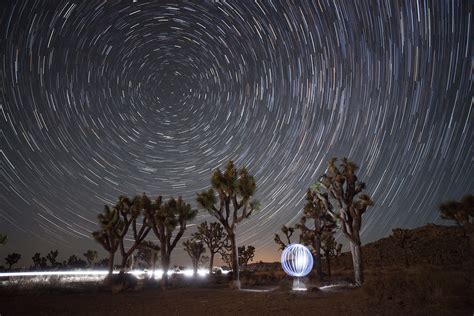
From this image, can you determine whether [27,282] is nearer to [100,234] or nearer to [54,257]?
[100,234]

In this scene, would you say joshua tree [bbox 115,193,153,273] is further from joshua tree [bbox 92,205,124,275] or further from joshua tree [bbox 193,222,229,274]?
joshua tree [bbox 193,222,229,274]

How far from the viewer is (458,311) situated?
26.4ft

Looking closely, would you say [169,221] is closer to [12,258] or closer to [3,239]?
[3,239]

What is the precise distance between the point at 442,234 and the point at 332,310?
5862 cm

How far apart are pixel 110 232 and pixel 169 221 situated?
4.80 m

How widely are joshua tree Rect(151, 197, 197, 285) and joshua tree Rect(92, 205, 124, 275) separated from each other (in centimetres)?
293

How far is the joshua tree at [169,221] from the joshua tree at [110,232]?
293 centimetres

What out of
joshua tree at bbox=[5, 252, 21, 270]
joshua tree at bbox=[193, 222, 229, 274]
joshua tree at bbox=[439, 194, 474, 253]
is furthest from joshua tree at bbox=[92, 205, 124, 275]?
joshua tree at bbox=[5, 252, 21, 270]

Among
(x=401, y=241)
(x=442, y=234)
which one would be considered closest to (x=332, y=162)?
(x=401, y=241)

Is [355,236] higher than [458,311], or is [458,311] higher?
[355,236]

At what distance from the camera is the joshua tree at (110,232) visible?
2425cm

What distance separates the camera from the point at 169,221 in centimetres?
2331

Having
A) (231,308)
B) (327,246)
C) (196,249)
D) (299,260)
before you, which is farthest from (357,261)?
(196,249)

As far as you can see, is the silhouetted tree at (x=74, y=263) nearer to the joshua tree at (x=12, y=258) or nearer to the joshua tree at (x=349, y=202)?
the joshua tree at (x=12, y=258)
